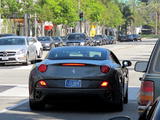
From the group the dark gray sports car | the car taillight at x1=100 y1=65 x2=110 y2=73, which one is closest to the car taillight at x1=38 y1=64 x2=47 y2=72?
the dark gray sports car

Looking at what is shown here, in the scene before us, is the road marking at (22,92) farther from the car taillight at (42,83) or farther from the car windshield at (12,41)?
the car windshield at (12,41)

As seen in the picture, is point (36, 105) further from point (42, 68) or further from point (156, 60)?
point (156, 60)

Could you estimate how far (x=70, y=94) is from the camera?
1177 centimetres

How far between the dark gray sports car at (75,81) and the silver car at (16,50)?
54.1ft

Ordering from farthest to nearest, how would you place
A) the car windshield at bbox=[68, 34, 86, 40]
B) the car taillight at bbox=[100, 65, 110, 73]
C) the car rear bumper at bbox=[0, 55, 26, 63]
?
1. the car windshield at bbox=[68, 34, 86, 40]
2. the car rear bumper at bbox=[0, 55, 26, 63]
3. the car taillight at bbox=[100, 65, 110, 73]

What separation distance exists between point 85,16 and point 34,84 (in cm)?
9142

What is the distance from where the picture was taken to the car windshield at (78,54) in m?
12.5

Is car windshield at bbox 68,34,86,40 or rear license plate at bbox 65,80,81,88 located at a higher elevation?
car windshield at bbox 68,34,86,40

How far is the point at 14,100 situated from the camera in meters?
14.6

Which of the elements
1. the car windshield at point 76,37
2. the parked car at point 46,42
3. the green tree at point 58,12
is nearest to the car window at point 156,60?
the car windshield at point 76,37

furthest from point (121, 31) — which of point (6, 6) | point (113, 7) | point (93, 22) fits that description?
point (6, 6)

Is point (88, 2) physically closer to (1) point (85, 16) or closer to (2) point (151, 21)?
(1) point (85, 16)

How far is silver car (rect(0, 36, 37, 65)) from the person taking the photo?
28.7m

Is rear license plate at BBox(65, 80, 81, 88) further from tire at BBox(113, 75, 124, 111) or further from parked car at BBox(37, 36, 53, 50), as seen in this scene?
parked car at BBox(37, 36, 53, 50)
